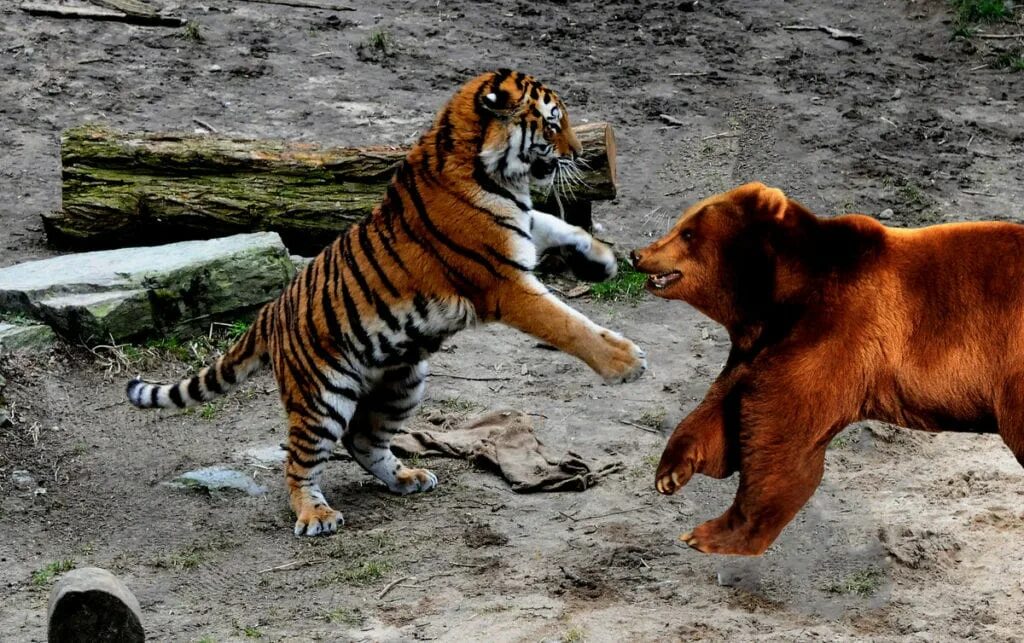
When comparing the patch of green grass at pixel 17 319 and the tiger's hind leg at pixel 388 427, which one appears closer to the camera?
the tiger's hind leg at pixel 388 427

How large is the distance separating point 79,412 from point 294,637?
8.31ft

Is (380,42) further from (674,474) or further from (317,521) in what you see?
(674,474)

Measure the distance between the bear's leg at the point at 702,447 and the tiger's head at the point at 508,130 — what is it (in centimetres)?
181

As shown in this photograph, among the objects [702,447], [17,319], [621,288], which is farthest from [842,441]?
[17,319]

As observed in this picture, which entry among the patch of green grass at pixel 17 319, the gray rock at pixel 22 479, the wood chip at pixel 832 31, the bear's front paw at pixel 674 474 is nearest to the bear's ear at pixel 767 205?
the bear's front paw at pixel 674 474

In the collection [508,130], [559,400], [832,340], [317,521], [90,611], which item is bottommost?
[317,521]

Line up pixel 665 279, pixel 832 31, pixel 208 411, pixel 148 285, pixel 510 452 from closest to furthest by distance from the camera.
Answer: pixel 665 279 → pixel 510 452 → pixel 208 411 → pixel 148 285 → pixel 832 31

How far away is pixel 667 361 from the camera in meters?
7.06

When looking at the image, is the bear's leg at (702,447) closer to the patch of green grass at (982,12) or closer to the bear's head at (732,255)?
the bear's head at (732,255)

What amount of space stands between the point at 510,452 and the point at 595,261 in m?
1.03

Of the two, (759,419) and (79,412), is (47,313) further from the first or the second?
(759,419)

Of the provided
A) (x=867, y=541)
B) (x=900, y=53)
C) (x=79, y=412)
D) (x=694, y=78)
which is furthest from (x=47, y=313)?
(x=900, y=53)

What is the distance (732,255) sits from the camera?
13.3ft

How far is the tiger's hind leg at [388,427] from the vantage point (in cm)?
585
